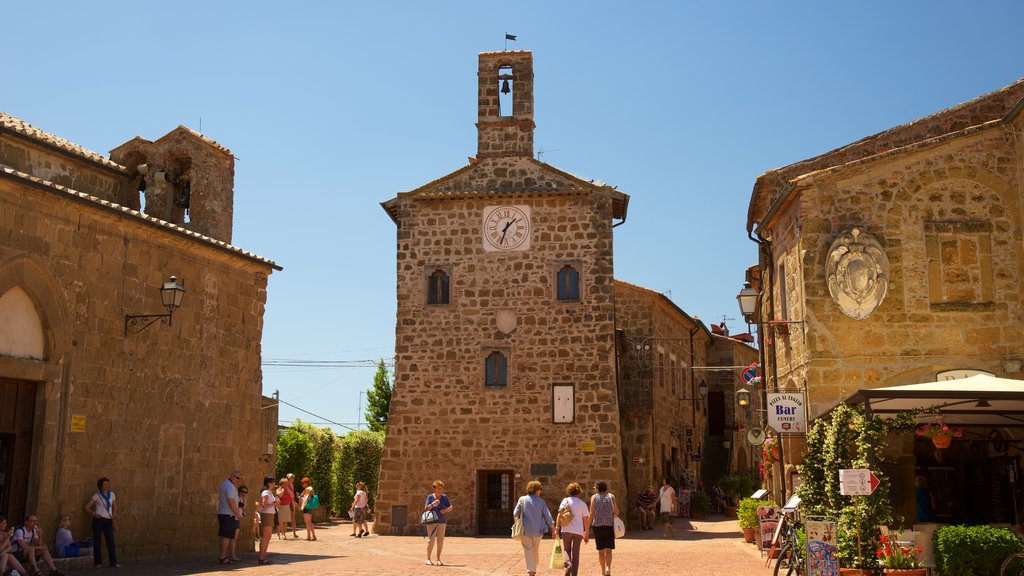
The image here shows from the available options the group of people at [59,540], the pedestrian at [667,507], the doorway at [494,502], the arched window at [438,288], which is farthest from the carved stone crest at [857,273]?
the group of people at [59,540]

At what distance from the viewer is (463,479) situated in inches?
1012

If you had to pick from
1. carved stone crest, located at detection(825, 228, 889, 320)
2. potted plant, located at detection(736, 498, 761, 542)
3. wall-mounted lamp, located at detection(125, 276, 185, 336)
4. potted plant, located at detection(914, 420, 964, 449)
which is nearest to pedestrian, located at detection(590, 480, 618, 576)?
potted plant, located at detection(914, 420, 964, 449)

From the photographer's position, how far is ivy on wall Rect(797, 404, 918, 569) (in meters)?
12.1

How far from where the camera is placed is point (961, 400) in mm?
12656

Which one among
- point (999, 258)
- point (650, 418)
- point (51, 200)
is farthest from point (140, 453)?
point (650, 418)

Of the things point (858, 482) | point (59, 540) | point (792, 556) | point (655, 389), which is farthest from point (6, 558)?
point (655, 389)

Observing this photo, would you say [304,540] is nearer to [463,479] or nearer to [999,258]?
[463,479]

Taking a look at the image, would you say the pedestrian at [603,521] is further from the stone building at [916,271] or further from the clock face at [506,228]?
the clock face at [506,228]

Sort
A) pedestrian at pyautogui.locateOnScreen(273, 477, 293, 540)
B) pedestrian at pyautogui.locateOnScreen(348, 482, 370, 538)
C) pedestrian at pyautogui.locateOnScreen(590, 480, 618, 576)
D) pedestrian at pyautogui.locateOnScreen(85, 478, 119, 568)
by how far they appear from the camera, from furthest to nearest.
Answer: pedestrian at pyautogui.locateOnScreen(348, 482, 370, 538) < pedestrian at pyautogui.locateOnScreen(273, 477, 293, 540) < pedestrian at pyautogui.locateOnScreen(85, 478, 119, 568) < pedestrian at pyautogui.locateOnScreen(590, 480, 618, 576)

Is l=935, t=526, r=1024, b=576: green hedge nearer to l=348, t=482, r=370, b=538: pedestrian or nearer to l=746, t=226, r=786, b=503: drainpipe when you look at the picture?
l=746, t=226, r=786, b=503: drainpipe

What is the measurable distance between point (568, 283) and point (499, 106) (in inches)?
202

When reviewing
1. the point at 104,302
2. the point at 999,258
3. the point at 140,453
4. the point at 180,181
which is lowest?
the point at 140,453

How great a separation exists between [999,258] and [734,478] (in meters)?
20.6

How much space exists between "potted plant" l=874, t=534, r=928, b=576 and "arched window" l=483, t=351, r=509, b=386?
14545 mm
